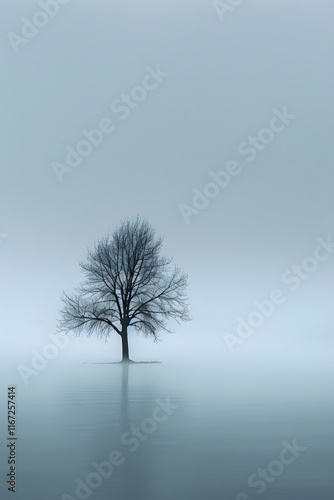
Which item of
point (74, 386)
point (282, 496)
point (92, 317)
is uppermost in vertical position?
point (92, 317)

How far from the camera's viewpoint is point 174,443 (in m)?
7.71

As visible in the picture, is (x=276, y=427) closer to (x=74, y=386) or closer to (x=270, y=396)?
(x=270, y=396)

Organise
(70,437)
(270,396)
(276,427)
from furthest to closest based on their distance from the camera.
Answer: (270,396), (276,427), (70,437)

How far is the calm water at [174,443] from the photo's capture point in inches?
229

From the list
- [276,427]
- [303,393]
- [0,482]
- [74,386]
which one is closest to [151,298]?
[74,386]

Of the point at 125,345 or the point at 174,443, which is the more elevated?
the point at 125,345

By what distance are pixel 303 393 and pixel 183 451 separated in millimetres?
6918

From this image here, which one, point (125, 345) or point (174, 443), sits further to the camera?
point (125, 345)

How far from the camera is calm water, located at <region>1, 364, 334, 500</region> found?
5.83 m

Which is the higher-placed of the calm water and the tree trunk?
the tree trunk

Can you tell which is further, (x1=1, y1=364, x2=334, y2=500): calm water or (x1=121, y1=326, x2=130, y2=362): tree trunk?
(x1=121, y1=326, x2=130, y2=362): tree trunk

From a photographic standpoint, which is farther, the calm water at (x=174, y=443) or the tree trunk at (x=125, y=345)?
the tree trunk at (x=125, y=345)

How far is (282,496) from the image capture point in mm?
5656

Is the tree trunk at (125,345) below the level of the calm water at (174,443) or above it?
above
